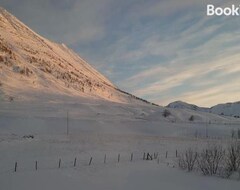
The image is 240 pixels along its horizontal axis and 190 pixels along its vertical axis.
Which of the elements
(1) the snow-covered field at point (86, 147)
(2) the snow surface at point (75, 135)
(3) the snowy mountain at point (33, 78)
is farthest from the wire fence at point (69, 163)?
(3) the snowy mountain at point (33, 78)

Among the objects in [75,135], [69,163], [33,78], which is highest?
[33,78]

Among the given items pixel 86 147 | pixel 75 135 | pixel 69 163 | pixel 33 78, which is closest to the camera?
pixel 69 163

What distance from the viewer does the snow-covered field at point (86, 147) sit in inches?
1456

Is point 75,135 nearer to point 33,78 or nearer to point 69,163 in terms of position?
point 69,163

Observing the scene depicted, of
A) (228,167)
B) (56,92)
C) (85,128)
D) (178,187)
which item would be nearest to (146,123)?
(85,128)

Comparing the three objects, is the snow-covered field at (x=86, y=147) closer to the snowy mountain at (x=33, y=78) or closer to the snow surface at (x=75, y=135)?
the snow surface at (x=75, y=135)

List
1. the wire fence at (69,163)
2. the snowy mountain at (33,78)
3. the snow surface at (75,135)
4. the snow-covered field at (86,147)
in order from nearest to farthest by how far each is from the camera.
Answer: the snow-covered field at (86,147) < the snow surface at (75,135) < the wire fence at (69,163) < the snowy mountain at (33,78)

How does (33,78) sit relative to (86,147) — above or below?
above

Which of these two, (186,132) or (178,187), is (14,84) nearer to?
(186,132)

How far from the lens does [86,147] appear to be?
6662 cm

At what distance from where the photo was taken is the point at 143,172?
42.7 meters

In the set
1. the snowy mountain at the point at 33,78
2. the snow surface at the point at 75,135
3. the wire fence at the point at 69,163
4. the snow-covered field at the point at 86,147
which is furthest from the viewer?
the snowy mountain at the point at 33,78

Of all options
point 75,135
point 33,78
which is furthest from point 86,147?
point 33,78

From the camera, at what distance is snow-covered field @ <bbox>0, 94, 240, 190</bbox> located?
36991 mm
